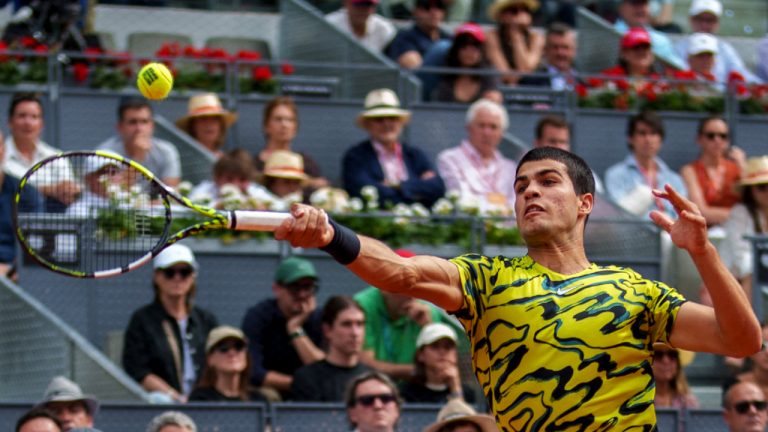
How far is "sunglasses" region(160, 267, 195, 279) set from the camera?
33.9ft

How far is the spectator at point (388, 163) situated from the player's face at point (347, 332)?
7.22 feet

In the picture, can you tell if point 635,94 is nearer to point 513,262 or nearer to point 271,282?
point 271,282

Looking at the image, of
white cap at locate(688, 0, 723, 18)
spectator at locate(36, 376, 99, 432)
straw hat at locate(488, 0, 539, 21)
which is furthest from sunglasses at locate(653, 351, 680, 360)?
white cap at locate(688, 0, 723, 18)

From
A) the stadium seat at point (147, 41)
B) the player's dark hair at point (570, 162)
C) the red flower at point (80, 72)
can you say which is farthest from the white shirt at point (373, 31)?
the player's dark hair at point (570, 162)

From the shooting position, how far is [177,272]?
33.9 feet

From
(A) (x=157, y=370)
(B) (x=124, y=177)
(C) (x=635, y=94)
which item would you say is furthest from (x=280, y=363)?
(C) (x=635, y=94)

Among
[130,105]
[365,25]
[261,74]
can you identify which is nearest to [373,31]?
[365,25]

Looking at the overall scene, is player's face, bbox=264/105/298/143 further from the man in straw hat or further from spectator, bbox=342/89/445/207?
the man in straw hat

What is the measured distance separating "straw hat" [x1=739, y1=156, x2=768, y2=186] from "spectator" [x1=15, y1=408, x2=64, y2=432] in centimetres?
628

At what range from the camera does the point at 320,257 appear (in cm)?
1154

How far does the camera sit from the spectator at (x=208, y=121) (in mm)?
12758

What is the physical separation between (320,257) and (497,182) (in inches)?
75.8

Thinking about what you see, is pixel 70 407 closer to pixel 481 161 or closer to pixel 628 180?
pixel 481 161

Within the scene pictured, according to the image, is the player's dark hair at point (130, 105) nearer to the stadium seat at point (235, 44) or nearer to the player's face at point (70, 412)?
the player's face at point (70, 412)
